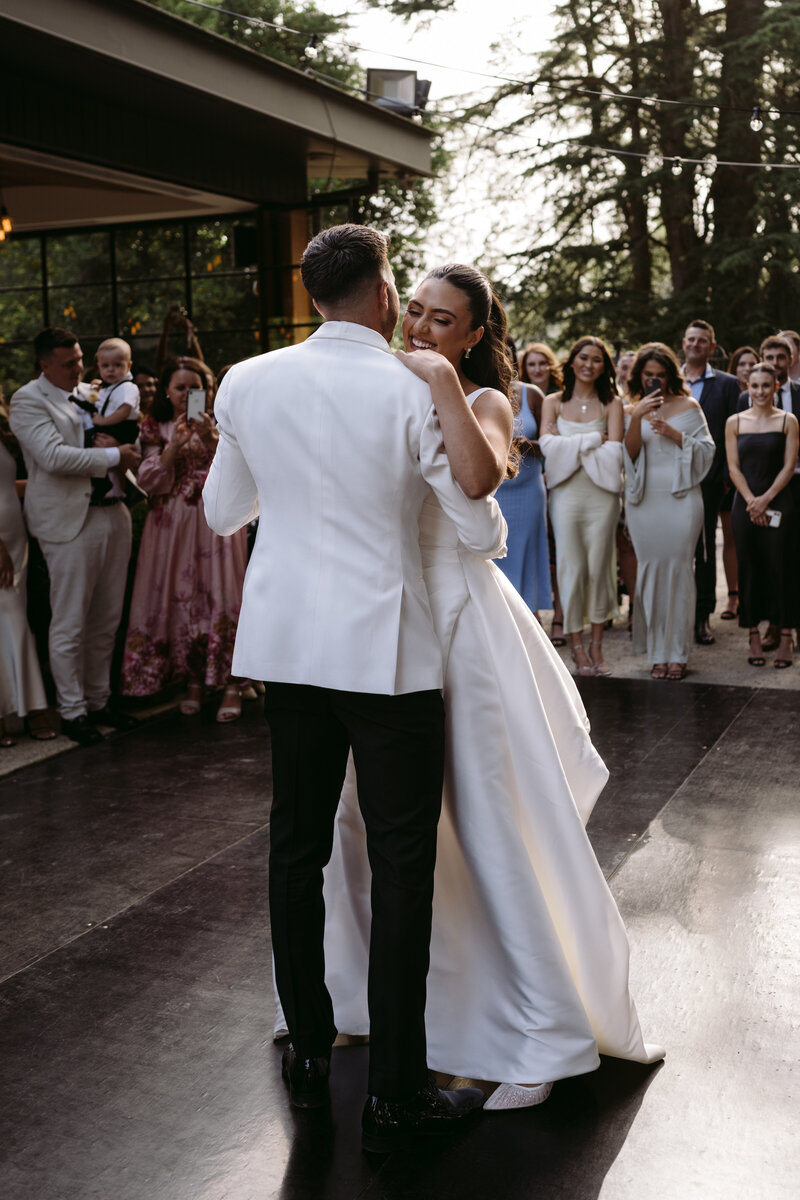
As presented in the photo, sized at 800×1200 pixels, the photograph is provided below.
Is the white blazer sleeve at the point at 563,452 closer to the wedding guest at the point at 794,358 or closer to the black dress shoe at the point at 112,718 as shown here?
the wedding guest at the point at 794,358

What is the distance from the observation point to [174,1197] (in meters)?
2.51

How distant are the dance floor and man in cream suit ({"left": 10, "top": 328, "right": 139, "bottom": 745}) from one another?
904 millimetres

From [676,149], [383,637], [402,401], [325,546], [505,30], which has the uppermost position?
[505,30]

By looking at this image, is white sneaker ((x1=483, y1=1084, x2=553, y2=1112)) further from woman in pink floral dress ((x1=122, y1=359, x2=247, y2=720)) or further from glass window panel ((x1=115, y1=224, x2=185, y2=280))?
glass window panel ((x1=115, y1=224, x2=185, y2=280))

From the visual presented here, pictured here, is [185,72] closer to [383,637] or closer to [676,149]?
[383,637]

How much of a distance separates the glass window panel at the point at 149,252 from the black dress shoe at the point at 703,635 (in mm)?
8520

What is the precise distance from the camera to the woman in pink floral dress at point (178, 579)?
683 centimetres

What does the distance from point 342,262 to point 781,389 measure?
6.54 metres

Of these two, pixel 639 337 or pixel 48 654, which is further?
pixel 639 337

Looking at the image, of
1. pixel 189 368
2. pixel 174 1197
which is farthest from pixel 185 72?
pixel 174 1197

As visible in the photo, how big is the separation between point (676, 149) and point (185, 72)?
12.3 meters

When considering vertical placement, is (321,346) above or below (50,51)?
below

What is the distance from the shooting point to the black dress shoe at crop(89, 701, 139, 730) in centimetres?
657

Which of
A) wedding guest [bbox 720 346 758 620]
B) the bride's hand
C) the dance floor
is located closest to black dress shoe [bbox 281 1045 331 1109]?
the dance floor
